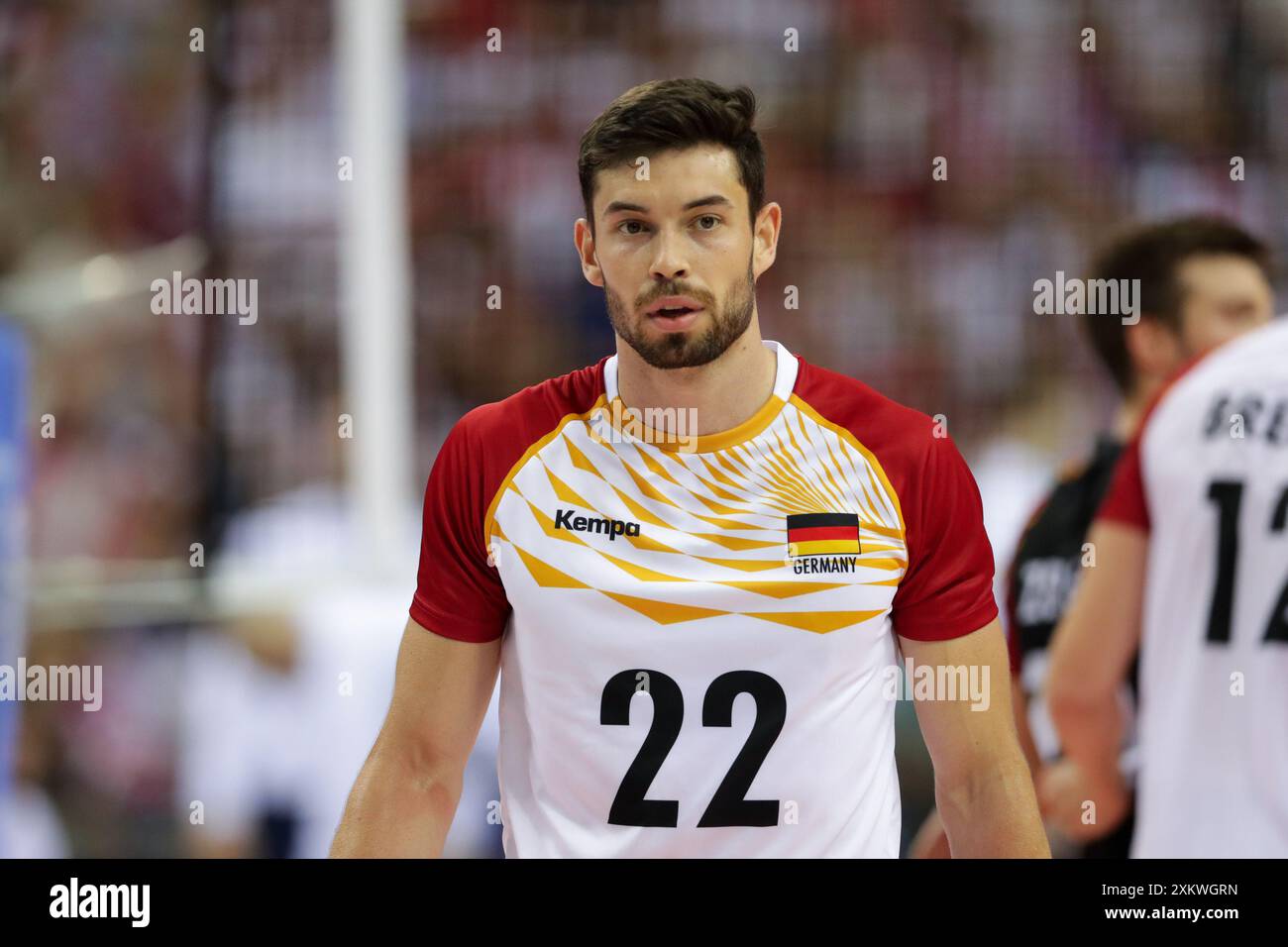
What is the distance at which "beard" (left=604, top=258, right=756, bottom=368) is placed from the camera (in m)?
2.41

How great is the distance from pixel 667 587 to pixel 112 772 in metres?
3.73

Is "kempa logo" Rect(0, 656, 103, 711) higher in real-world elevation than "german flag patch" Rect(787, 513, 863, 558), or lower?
lower

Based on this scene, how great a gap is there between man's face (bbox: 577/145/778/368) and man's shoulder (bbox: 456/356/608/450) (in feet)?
0.62

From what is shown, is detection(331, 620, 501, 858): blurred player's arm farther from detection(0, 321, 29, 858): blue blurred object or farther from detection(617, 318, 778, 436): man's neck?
detection(0, 321, 29, 858): blue blurred object

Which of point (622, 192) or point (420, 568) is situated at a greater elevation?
point (622, 192)

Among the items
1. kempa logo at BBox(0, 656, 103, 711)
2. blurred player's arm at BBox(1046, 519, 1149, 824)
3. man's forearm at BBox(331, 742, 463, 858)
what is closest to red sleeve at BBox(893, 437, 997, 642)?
man's forearm at BBox(331, 742, 463, 858)

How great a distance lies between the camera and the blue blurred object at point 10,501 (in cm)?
413

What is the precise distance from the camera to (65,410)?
20.7 feet

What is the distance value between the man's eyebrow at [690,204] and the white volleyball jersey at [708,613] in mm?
319

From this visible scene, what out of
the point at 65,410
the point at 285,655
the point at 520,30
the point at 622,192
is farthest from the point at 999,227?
the point at 622,192

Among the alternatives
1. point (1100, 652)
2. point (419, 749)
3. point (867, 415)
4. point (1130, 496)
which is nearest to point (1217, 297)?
point (1130, 496)

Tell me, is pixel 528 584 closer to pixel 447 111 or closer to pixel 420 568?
pixel 420 568

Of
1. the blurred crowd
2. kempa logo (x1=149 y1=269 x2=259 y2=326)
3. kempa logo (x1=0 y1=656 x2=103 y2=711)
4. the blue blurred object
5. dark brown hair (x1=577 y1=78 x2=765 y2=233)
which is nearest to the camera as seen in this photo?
dark brown hair (x1=577 y1=78 x2=765 y2=233)

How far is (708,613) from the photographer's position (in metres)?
2.42
